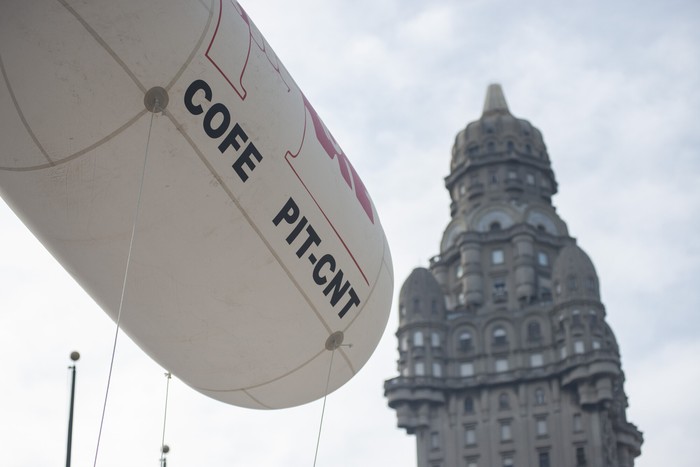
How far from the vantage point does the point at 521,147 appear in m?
118

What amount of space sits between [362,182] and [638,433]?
308ft

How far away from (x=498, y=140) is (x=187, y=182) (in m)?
105

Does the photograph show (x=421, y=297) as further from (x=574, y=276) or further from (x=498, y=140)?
(x=498, y=140)

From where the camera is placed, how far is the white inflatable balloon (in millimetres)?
13086

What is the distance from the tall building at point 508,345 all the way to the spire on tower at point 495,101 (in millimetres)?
8371

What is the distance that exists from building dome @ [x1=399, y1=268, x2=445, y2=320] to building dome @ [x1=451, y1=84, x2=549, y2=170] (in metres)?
14.9

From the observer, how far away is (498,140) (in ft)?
386

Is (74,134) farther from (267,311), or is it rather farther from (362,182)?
(362,182)

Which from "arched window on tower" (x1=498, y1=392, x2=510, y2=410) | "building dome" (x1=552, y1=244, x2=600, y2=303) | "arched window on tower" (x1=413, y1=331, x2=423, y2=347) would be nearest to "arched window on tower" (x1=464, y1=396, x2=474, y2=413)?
"arched window on tower" (x1=498, y1=392, x2=510, y2=410)

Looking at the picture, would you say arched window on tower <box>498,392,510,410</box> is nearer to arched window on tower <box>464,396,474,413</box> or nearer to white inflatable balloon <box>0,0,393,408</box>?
arched window on tower <box>464,396,474,413</box>

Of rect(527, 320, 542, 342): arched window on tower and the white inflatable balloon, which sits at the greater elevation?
rect(527, 320, 542, 342): arched window on tower

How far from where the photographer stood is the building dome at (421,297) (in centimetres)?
10562

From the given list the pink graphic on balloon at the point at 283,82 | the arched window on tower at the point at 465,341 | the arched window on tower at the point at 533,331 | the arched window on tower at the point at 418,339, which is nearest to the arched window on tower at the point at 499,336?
the arched window on tower at the point at 533,331

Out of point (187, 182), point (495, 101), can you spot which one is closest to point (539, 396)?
point (495, 101)
